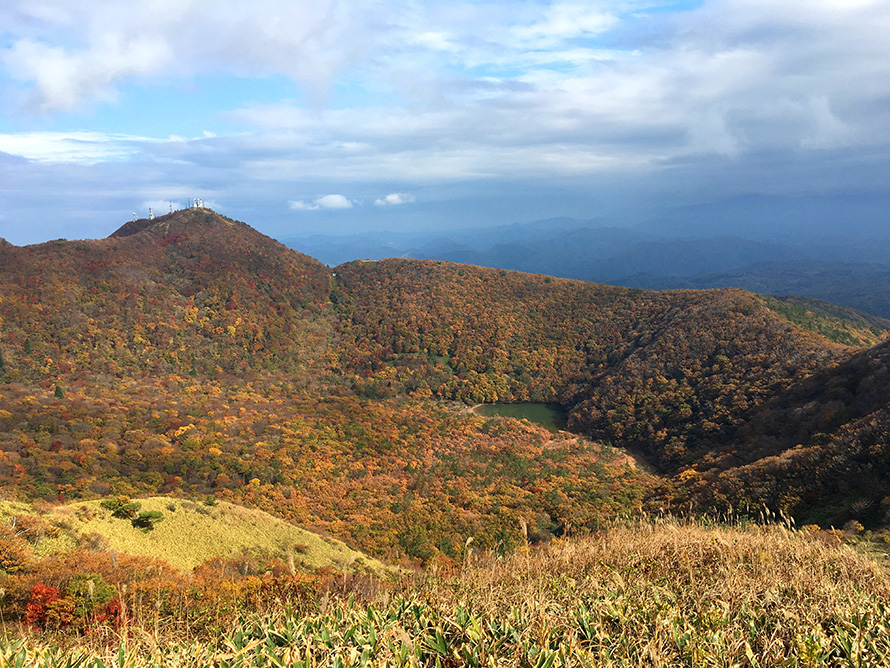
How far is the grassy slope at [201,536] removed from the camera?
49.1 ft

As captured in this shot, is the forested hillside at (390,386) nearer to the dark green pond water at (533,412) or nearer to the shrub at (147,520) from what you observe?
the dark green pond water at (533,412)

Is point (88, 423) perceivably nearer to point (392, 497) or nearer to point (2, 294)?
point (392, 497)

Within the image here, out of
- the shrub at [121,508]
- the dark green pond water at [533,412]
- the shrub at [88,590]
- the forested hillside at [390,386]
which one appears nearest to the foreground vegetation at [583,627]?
the forested hillside at [390,386]

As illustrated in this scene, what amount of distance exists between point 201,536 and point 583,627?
1788 cm

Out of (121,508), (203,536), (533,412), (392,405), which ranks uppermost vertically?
(121,508)

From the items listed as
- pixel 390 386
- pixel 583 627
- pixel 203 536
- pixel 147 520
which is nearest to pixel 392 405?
pixel 390 386

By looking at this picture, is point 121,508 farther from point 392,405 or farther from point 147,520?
point 392,405

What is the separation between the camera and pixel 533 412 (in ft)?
205

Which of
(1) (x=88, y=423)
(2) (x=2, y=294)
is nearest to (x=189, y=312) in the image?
(2) (x=2, y=294)

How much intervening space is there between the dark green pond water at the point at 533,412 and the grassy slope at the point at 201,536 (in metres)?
41.8

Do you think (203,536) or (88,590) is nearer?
(88,590)

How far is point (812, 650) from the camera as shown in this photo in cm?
307

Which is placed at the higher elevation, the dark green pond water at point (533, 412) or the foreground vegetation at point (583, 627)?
the foreground vegetation at point (583, 627)

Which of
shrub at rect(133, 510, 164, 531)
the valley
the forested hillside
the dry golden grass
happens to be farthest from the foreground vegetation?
shrub at rect(133, 510, 164, 531)
